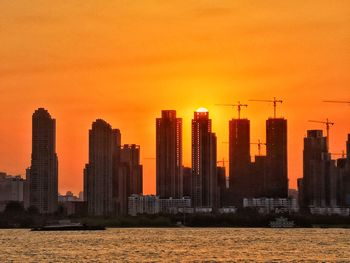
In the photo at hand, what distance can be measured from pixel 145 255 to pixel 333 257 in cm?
2866

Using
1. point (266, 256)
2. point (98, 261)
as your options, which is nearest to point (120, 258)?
point (98, 261)

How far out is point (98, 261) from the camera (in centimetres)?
17050

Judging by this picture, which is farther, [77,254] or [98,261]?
[77,254]

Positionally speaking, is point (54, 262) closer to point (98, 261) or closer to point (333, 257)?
→ point (98, 261)

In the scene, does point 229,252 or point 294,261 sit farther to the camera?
point 229,252

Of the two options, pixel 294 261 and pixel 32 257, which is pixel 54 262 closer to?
pixel 32 257

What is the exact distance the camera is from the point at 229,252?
196 metres

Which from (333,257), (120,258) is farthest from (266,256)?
(120,258)

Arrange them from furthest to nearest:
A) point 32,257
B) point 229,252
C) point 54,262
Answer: point 229,252
point 32,257
point 54,262

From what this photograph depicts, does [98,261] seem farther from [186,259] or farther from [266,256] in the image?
[266,256]

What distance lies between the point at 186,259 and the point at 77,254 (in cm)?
2390

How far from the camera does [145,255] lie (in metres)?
187

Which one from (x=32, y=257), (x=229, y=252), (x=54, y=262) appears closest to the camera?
(x=54, y=262)

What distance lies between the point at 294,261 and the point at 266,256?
39.5 ft
